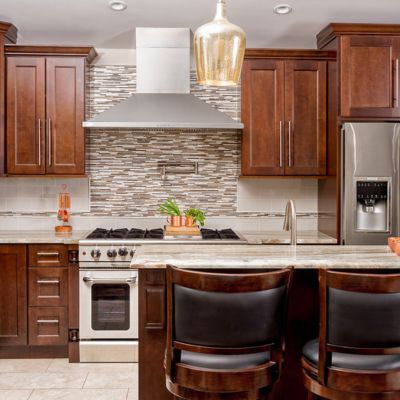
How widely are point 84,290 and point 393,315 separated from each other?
2.41 m

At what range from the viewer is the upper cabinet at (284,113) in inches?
155

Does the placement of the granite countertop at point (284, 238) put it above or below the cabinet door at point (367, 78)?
below

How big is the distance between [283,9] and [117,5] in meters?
1.18

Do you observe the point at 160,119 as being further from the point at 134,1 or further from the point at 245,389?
the point at 245,389

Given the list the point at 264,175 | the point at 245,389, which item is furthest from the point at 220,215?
the point at 245,389

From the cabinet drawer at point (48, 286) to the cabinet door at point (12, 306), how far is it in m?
0.07

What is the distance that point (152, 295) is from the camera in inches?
85.8

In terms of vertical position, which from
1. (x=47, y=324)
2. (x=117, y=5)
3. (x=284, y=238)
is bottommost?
(x=47, y=324)

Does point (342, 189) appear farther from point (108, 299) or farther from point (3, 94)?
point (3, 94)

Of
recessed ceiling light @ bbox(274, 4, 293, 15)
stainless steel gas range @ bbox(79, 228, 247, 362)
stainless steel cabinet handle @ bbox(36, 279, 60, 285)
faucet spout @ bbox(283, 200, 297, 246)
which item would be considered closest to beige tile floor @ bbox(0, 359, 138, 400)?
stainless steel gas range @ bbox(79, 228, 247, 362)

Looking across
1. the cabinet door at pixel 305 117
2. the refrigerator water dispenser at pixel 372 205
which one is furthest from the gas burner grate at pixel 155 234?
the refrigerator water dispenser at pixel 372 205

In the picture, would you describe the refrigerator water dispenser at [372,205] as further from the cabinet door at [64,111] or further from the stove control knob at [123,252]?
the cabinet door at [64,111]

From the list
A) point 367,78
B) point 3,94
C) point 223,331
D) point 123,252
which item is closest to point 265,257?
point 223,331

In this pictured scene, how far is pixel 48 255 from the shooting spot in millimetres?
3617
